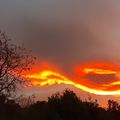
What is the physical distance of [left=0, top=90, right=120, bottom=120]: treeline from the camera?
51.7 meters

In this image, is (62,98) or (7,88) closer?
(7,88)

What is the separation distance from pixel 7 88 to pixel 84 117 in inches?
413

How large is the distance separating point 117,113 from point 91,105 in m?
8.54

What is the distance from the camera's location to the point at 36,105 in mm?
55156

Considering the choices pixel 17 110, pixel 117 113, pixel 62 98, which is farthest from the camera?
pixel 117 113

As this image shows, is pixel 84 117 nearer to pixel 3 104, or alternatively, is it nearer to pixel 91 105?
pixel 91 105

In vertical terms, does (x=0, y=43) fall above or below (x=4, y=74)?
above

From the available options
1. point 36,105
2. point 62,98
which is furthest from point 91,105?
point 36,105

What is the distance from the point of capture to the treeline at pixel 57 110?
51719mm

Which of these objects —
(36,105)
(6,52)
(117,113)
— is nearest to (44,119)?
(36,105)

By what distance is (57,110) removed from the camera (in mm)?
55906

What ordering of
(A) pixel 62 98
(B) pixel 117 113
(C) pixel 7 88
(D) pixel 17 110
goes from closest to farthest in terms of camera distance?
(C) pixel 7 88 → (D) pixel 17 110 → (A) pixel 62 98 → (B) pixel 117 113

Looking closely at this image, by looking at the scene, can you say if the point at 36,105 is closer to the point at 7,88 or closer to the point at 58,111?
the point at 58,111

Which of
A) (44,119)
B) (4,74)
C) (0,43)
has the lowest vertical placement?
(44,119)
